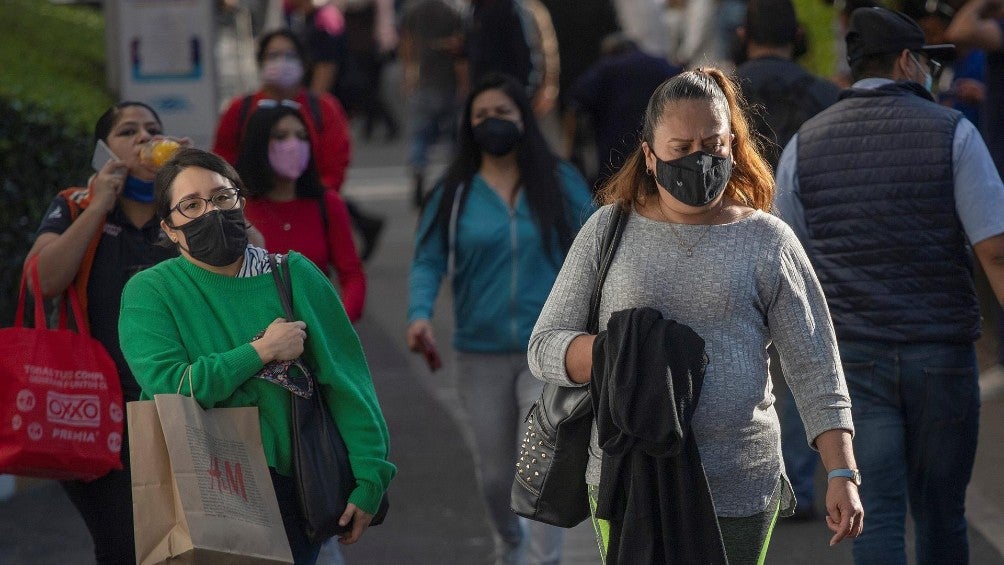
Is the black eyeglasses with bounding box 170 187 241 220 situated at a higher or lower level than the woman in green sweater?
higher

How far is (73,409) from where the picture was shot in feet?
15.2

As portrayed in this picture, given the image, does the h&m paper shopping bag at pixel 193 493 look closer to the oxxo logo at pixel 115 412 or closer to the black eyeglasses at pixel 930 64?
the oxxo logo at pixel 115 412

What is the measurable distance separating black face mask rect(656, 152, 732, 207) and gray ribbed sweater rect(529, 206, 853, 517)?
0.08 meters

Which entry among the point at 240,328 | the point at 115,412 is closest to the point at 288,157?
the point at 115,412

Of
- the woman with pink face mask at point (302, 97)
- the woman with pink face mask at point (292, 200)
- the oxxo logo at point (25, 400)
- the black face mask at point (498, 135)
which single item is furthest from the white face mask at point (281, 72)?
the oxxo logo at point (25, 400)

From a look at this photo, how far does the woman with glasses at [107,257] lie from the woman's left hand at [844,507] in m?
2.10

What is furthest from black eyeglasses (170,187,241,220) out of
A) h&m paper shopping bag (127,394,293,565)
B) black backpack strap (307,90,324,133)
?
black backpack strap (307,90,324,133)

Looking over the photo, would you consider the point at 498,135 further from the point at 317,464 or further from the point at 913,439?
the point at 317,464

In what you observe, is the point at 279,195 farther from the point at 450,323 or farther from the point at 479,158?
the point at 450,323

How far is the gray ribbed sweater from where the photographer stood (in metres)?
3.62

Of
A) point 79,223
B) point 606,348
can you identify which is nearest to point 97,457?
point 79,223

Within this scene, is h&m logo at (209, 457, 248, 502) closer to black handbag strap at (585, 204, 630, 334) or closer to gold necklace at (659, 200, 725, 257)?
black handbag strap at (585, 204, 630, 334)

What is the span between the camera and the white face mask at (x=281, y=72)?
351 inches

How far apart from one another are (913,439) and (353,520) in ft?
5.83
